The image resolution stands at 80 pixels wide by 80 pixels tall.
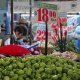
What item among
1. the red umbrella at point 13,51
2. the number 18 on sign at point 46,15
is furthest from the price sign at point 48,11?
the red umbrella at point 13,51

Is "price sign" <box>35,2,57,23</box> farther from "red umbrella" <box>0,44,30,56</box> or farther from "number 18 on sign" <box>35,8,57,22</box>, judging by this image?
"red umbrella" <box>0,44,30,56</box>

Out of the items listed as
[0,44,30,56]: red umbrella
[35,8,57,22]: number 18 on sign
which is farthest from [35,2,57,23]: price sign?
[0,44,30,56]: red umbrella

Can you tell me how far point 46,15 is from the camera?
17.6 feet

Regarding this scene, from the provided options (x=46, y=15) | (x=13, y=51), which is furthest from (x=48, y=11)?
(x=13, y=51)

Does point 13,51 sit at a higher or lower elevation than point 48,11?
lower

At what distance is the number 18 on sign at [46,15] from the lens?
17.4 feet

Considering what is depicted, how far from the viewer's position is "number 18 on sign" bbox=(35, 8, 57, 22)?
5305 mm

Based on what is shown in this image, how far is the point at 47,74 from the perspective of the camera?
9.18 feet

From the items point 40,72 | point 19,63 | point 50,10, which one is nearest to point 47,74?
point 40,72

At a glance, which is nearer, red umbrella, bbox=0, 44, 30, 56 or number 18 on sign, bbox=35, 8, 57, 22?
red umbrella, bbox=0, 44, 30, 56

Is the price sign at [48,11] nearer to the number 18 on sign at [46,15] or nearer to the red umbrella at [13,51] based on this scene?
the number 18 on sign at [46,15]

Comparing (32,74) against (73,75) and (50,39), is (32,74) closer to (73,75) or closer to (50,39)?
(73,75)

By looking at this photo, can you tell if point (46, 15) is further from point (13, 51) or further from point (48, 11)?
point (13, 51)

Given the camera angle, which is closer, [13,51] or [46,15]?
[13,51]
